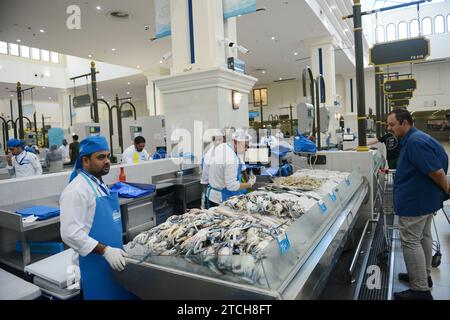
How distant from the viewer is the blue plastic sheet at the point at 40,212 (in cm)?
277

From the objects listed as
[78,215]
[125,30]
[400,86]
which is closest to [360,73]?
[78,215]

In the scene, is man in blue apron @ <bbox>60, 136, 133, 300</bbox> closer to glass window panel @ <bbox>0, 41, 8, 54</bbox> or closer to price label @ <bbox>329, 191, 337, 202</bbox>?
price label @ <bbox>329, 191, 337, 202</bbox>

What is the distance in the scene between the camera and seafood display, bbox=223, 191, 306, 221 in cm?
232

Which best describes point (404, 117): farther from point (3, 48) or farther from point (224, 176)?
point (3, 48)

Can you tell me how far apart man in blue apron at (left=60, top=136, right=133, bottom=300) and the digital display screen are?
2859mm

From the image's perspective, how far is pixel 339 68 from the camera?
20.0 m

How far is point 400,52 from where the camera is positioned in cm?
761

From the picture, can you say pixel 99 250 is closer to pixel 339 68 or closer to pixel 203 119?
pixel 203 119

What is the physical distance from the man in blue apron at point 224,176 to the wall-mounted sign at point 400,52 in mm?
5663

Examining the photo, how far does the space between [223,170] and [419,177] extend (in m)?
1.91

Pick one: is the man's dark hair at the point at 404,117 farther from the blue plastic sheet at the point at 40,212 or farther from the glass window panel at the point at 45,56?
the glass window panel at the point at 45,56

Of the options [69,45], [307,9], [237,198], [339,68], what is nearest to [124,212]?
[237,198]

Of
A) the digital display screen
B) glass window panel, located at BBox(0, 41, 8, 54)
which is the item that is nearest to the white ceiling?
the digital display screen

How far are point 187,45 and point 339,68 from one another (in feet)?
56.2
